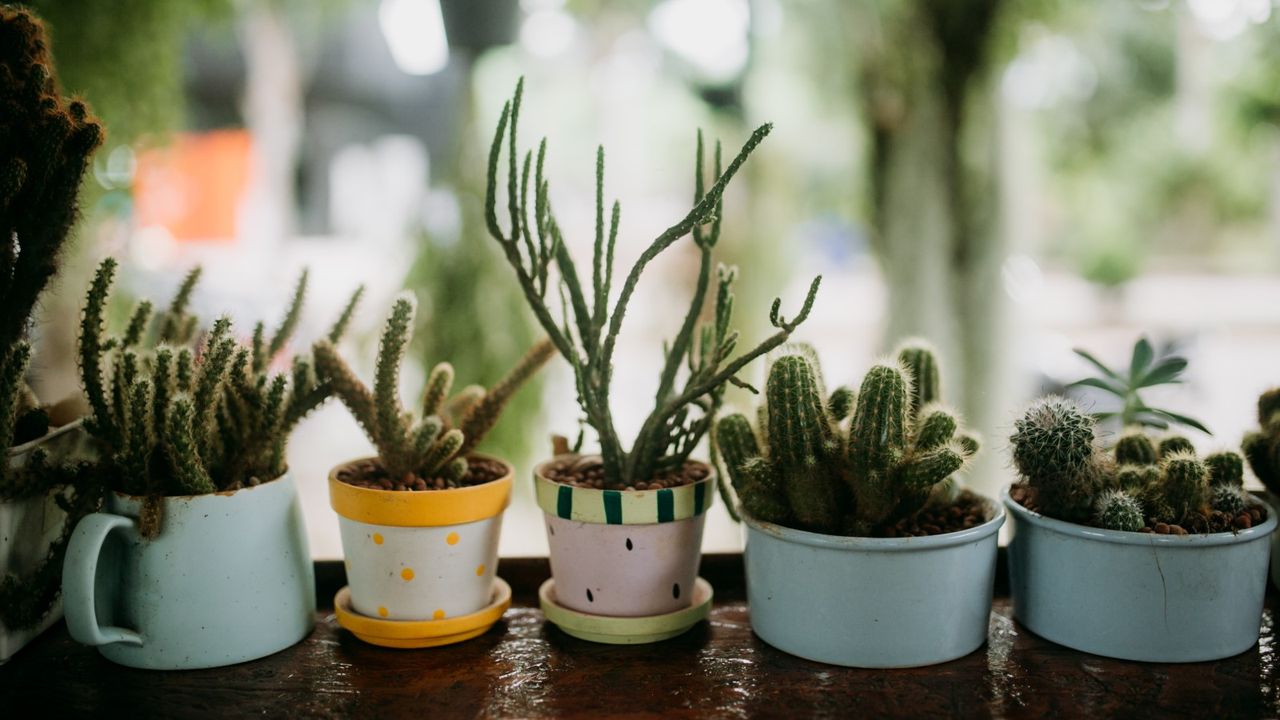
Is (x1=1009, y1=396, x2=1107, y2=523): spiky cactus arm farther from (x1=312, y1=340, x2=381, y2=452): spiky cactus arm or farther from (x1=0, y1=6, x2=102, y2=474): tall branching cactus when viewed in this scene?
(x1=0, y1=6, x2=102, y2=474): tall branching cactus

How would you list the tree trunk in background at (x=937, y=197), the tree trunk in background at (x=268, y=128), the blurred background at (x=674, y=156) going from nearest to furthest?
the blurred background at (x=674, y=156), the tree trunk in background at (x=937, y=197), the tree trunk in background at (x=268, y=128)

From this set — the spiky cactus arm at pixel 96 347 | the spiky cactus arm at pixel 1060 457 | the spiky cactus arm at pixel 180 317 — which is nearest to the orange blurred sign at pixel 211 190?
the spiky cactus arm at pixel 180 317

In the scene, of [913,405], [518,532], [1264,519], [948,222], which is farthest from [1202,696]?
[518,532]

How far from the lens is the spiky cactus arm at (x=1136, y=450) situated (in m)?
0.73

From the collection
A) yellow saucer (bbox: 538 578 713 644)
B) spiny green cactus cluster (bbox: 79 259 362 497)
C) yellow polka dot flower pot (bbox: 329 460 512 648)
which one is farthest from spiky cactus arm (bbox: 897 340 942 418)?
spiny green cactus cluster (bbox: 79 259 362 497)

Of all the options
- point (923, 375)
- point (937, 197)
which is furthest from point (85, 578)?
point (937, 197)

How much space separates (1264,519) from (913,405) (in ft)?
0.92

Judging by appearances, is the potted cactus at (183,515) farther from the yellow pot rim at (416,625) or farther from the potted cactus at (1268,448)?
the potted cactus at (1268,448)

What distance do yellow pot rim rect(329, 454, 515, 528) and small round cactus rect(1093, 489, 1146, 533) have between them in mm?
468

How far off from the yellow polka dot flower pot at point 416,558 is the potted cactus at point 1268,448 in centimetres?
64

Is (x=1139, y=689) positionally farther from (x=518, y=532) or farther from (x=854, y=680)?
(x=518, y=532)

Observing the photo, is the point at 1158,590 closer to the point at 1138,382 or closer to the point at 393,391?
the point at 1138,382

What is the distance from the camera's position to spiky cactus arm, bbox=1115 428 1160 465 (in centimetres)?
73

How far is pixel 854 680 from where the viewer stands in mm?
650
